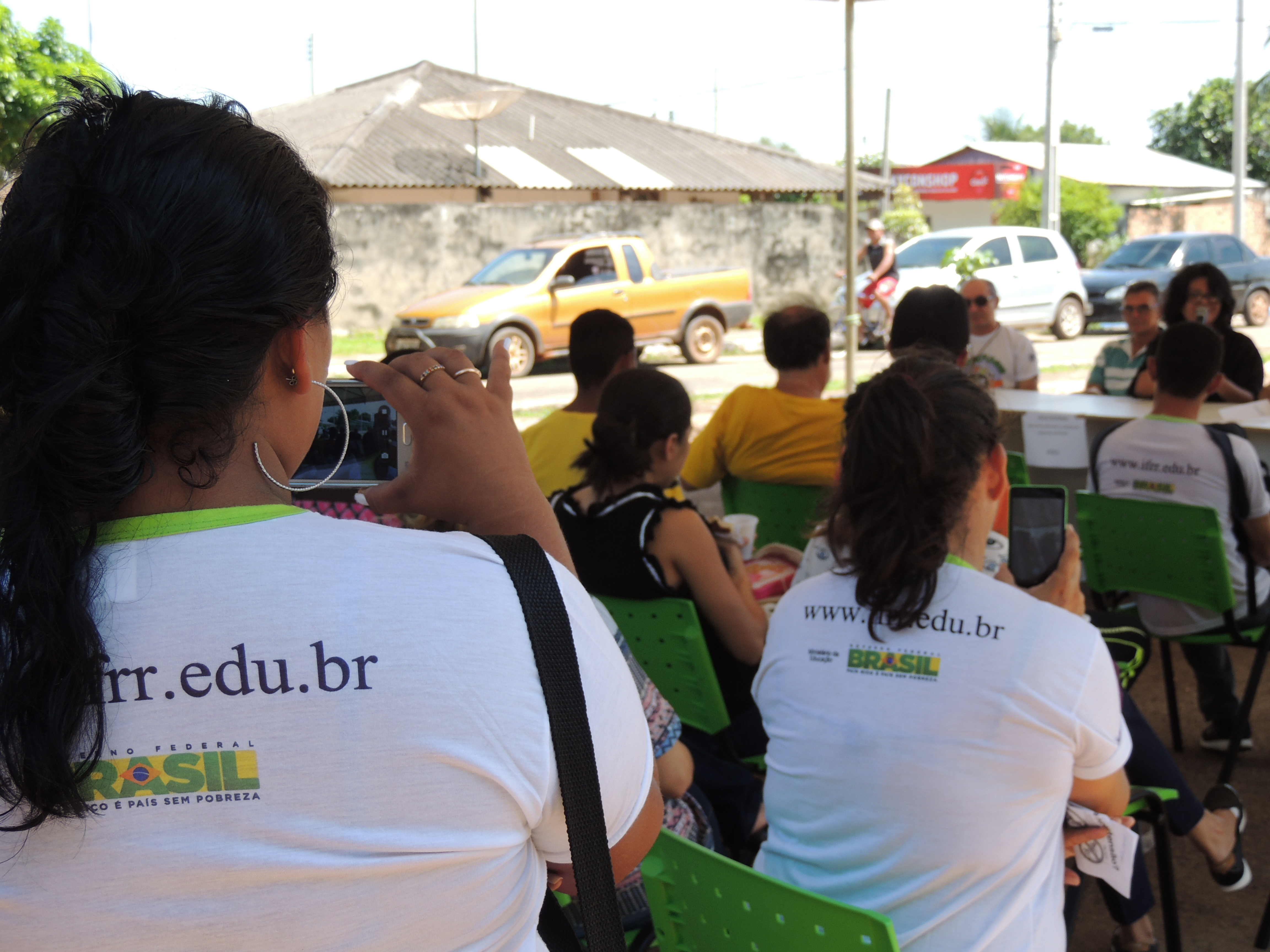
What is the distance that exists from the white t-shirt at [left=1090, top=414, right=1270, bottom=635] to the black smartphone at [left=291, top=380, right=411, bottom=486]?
3077 mm

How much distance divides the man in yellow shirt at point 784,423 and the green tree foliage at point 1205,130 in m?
40.9

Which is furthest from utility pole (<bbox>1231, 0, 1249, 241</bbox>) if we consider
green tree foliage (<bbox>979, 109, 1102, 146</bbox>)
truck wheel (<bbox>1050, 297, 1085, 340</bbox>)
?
green tree foliage (<bbox>979, 109, 1102, 146</bbox>)

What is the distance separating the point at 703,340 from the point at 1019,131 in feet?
194

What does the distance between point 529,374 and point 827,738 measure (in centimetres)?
1284

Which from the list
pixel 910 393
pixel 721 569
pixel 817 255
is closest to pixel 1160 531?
pixel 721 569

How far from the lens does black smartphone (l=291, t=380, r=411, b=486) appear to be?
3.86ft

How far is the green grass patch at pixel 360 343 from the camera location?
1531 centimetres

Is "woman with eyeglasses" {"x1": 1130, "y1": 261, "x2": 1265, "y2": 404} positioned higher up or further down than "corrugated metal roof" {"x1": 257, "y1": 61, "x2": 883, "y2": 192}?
further down

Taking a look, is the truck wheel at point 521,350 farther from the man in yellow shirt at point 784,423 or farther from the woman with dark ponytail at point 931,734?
the woman with dark ponytail at point 931,734

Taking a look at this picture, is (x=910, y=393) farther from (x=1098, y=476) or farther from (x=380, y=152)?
(x=380, y=152)

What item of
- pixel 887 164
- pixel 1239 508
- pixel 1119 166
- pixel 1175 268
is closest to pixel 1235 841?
pixel 1239 508

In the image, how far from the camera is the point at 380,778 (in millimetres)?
788

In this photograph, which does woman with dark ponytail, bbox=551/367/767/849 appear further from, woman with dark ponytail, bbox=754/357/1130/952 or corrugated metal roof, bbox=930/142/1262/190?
corrugated metal roof, bbox=930/142/1262/190

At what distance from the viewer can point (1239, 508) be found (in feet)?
12.0
